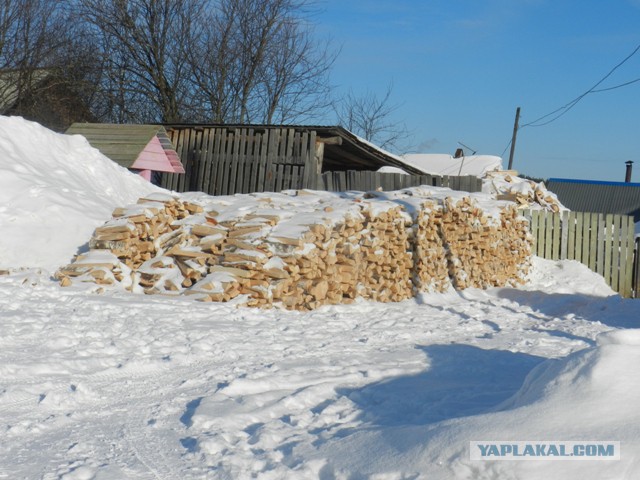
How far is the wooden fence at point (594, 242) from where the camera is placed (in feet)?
52.8

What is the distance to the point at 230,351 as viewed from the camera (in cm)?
715

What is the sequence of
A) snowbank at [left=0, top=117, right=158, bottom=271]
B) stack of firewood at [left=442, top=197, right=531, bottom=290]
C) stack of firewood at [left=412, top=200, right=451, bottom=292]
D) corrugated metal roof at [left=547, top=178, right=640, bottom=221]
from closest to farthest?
snowbank at [left=0, top=117, right=158, bottom=271], stack of firewood at [left=412, top=200, right=451, bottom=292], stack of firewood at [left=442, top=197, right=531, bottom=290], corrugated metal roof at [left=547, top=178, right=640, bottom=221]

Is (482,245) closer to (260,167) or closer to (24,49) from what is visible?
(260,167)

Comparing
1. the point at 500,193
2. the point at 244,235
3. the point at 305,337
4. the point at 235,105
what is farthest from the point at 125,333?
the point at 235,105

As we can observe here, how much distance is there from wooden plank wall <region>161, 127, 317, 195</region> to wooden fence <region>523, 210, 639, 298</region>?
5016 mm

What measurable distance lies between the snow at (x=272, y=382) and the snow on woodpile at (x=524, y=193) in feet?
25.2

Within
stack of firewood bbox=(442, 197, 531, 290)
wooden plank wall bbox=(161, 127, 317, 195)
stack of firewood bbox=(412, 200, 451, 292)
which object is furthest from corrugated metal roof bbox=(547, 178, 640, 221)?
stack of firewood bbox=(412, 200, 451, 292)

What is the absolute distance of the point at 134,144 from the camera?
14742mm

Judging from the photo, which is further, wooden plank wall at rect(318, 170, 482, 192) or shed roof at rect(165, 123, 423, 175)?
wooden plank wall at rect(318, 170, 482, 192)

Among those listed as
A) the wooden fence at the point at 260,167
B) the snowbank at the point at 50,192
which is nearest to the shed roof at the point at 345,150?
the wooden fence at the point at 260,167

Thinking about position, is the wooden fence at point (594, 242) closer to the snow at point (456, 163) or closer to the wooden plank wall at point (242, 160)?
the wooden plank wall at point (242, 160)

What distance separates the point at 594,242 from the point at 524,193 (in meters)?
3.10

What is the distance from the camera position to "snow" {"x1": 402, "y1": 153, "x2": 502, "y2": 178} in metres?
25.4

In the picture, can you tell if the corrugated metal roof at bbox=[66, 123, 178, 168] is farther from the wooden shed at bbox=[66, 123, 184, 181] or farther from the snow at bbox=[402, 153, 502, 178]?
the snow at bbox=[402, 153, 502, 178]
